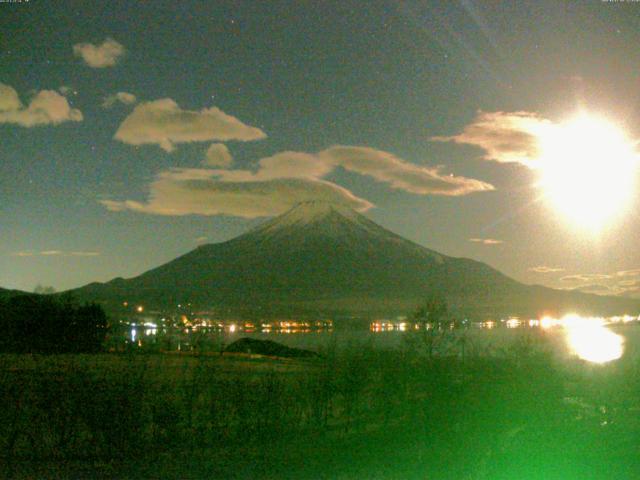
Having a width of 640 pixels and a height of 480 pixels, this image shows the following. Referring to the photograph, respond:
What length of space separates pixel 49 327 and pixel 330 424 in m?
24.8

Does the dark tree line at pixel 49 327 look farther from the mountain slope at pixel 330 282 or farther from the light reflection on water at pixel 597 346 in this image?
the mountain slope at pixel 330 282

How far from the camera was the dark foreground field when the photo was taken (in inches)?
458

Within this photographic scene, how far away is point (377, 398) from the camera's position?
16.9 metres

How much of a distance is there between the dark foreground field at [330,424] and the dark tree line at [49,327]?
18.4 meters

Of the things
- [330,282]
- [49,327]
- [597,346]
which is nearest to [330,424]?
[597,346]

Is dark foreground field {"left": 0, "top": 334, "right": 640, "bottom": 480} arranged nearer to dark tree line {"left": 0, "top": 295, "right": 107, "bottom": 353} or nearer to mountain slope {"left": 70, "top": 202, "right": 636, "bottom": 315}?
dark tree line {"left": 0, "top": 295, "right": 107, "bottom": 353}

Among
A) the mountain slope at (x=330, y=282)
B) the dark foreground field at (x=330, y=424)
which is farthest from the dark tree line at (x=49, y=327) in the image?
the mountain slope at (x=330, y=282)

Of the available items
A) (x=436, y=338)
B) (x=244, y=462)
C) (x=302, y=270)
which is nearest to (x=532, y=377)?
(x=244, y=462)

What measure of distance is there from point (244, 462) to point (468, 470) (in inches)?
127

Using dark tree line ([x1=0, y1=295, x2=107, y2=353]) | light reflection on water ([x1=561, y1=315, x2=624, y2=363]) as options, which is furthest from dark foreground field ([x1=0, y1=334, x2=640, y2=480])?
dark tree line ([x1=0, y1=295, x2=107, y2=353])

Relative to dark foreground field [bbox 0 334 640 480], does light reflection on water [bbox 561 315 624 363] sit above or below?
above

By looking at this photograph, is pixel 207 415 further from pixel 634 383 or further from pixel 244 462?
pixel 634 383

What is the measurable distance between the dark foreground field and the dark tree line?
1844cm

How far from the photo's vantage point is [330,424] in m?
15.9
